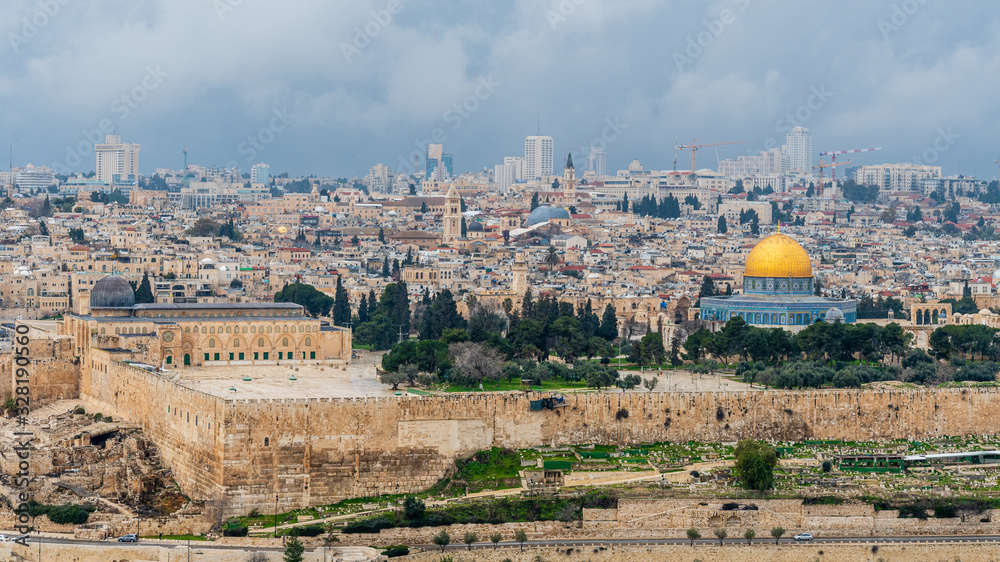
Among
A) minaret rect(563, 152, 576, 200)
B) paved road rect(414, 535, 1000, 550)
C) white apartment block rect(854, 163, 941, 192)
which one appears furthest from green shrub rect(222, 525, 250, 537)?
white apartment block rect(854, 163, 941, 192)

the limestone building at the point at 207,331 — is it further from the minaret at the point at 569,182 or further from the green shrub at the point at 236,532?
the minaret at the point at 569,182

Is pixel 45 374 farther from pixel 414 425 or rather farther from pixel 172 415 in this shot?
pixel 414 425

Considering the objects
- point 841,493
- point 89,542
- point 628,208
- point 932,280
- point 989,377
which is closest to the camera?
point 89,542

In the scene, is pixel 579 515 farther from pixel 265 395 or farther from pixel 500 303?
pixel 500 303

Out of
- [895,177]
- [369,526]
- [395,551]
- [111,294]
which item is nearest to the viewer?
[395,551]

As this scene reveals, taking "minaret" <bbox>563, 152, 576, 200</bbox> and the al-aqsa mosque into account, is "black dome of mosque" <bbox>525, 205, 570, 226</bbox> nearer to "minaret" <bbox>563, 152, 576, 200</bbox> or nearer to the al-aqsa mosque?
"minaret" <bbox>563, 152, 576, 200</bbox>

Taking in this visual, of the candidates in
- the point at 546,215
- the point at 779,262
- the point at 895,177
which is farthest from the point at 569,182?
the point at 779,262

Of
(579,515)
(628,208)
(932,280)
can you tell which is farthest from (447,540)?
(628,208)
